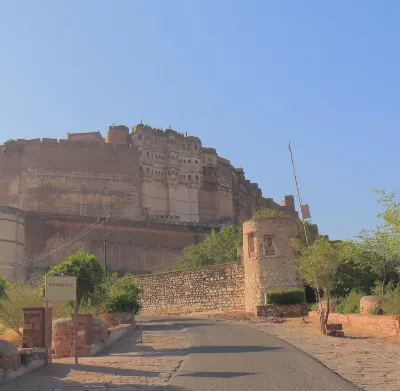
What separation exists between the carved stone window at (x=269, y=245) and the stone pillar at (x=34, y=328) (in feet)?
47.1

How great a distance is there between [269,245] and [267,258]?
548 mm

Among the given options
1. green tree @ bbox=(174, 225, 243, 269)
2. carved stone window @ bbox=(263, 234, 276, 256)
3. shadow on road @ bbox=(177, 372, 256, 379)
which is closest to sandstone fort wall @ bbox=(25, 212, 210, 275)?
green tree @ bbox=(174, 225, 243, 269)

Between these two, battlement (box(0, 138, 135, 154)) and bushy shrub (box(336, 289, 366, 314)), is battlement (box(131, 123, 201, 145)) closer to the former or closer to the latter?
battlement (box(0, 138, 135, 154))

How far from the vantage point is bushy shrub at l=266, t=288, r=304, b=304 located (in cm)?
2044

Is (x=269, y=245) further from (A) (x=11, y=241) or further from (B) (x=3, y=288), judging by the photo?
(A) (x=11, y=241)

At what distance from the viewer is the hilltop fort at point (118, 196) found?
42062 mm

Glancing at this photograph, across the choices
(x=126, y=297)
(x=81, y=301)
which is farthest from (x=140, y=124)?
(x=81, y=301)

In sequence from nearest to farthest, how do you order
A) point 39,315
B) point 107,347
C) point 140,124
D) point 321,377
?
point 321,377
point 39,315
point 107,347
point 140,124

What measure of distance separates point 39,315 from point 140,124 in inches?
1969

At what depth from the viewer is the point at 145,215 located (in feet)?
175

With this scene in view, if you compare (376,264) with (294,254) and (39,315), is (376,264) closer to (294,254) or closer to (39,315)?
(294,254)

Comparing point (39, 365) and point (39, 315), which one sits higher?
point (39, 315)

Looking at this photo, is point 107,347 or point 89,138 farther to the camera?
point 89,138

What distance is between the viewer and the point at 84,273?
1381 cm
